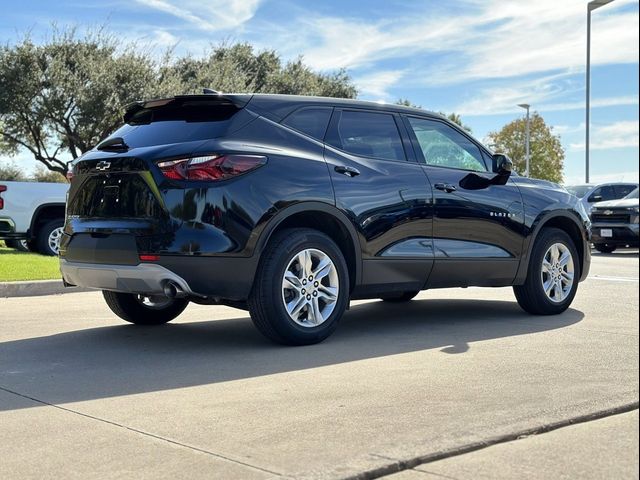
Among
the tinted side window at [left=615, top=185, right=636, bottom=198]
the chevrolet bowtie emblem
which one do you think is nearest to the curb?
the chevrolet bowtie emblem

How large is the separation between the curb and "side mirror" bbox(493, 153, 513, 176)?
5447 mm

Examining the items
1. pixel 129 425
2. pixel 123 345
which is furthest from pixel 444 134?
pixel 129 425

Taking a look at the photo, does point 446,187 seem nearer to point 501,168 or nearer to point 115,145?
point 501,168

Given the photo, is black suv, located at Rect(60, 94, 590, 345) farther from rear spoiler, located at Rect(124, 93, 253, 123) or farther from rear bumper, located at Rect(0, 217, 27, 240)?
rear bumper, located at Rect(0, 217, 27, 240)

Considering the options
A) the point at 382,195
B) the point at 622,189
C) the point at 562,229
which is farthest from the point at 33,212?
the point at 622,189

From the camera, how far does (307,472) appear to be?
330 centimetres

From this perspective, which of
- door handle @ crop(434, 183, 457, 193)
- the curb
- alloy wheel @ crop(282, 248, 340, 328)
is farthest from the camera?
the curb

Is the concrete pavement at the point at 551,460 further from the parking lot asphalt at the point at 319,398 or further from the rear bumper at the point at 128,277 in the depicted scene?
the rear bumper at the point at 128,277

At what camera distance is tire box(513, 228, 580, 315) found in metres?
7.66

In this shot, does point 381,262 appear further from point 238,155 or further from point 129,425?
point 129,425

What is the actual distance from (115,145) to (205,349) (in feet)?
5.37

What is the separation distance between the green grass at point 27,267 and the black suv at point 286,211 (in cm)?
392

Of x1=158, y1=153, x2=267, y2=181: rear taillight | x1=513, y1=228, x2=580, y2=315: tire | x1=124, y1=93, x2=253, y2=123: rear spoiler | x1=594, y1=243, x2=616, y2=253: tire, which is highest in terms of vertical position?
x1=124, y1=93, x2=253, y2=123: rear spoiler

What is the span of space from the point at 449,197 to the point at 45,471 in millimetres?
4304
